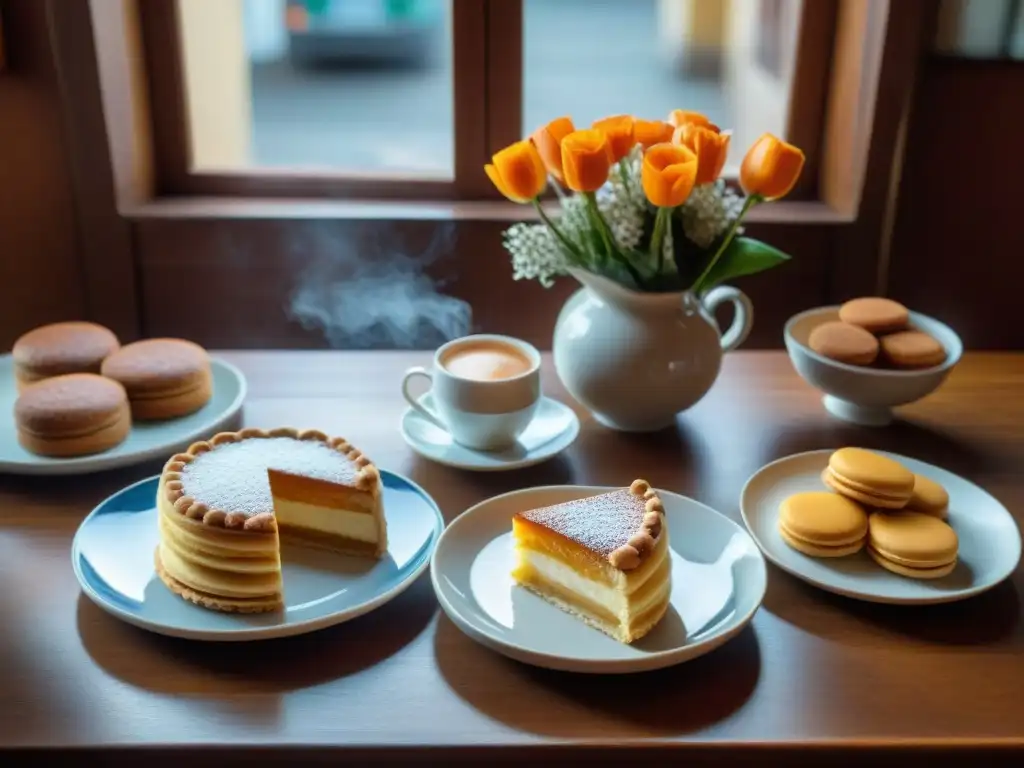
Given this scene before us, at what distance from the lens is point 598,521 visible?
3.22 feet

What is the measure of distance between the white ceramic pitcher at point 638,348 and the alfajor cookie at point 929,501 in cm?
30

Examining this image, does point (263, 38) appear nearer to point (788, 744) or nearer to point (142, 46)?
point (142, 46)

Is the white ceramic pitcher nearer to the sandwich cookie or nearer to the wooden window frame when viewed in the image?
the sandwich cookie

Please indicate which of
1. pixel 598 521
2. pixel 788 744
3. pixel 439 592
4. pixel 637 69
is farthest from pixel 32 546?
A: pixel 637 69

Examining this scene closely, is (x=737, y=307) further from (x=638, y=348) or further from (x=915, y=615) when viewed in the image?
(x=915, y=615)

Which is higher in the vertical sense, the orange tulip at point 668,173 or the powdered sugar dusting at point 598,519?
the orange tulip at point 668,173

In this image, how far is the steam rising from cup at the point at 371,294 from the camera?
183 cm

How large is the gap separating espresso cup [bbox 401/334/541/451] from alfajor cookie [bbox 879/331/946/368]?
457 millimetres

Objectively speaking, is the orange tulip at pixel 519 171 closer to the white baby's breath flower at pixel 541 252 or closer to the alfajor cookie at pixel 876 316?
the white baby's breath flower at pixel 541 252

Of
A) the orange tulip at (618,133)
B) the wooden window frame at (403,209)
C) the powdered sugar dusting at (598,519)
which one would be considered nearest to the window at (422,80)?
the wooden window frame at (403,209)

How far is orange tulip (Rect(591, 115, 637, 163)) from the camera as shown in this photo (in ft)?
3.78

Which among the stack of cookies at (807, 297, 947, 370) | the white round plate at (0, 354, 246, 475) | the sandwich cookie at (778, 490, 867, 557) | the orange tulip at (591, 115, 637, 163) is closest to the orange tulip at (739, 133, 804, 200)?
the orange tulip at (591, 115, 637, 163)

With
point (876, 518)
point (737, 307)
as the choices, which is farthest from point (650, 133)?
point (876, 518)

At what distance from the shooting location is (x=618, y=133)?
1.15 m
